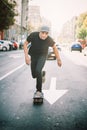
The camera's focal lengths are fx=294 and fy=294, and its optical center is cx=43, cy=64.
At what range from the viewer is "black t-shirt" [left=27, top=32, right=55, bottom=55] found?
605 centimetres

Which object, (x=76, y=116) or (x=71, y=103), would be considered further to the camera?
(x=71, y=103)

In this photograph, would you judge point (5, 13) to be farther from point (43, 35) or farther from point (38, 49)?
point (43, 35)

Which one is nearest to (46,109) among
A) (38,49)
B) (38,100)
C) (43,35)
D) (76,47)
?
(38,100)

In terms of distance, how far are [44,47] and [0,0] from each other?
124 feet

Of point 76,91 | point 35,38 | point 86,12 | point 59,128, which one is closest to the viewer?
A: point 59,128

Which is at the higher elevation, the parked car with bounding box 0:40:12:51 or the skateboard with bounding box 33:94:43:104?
the skateboard with bounding box 33:94:43:104

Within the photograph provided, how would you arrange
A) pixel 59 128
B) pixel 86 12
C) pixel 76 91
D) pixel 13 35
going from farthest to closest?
pixel 86 12 → pixel 13 35 → pixel 76 91 → pixel 59 128

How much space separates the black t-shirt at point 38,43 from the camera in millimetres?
6051

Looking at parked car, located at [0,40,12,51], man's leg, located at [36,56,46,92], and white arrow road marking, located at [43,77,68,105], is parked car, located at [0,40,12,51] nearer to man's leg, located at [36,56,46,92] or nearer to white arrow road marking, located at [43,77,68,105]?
white arrow road marking, located at [43,77,68,105]

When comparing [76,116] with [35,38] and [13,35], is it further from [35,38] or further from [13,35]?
[13,35]

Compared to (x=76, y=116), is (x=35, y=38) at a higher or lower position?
higher

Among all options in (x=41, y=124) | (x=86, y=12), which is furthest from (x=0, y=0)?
(x=86, y=12)

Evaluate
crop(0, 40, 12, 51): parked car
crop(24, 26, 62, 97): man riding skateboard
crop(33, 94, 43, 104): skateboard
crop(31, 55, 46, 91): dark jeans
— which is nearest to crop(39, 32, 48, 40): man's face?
crop(24, 26, 62, 97): man riding skateboard

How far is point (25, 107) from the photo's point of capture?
5766 millimetres
